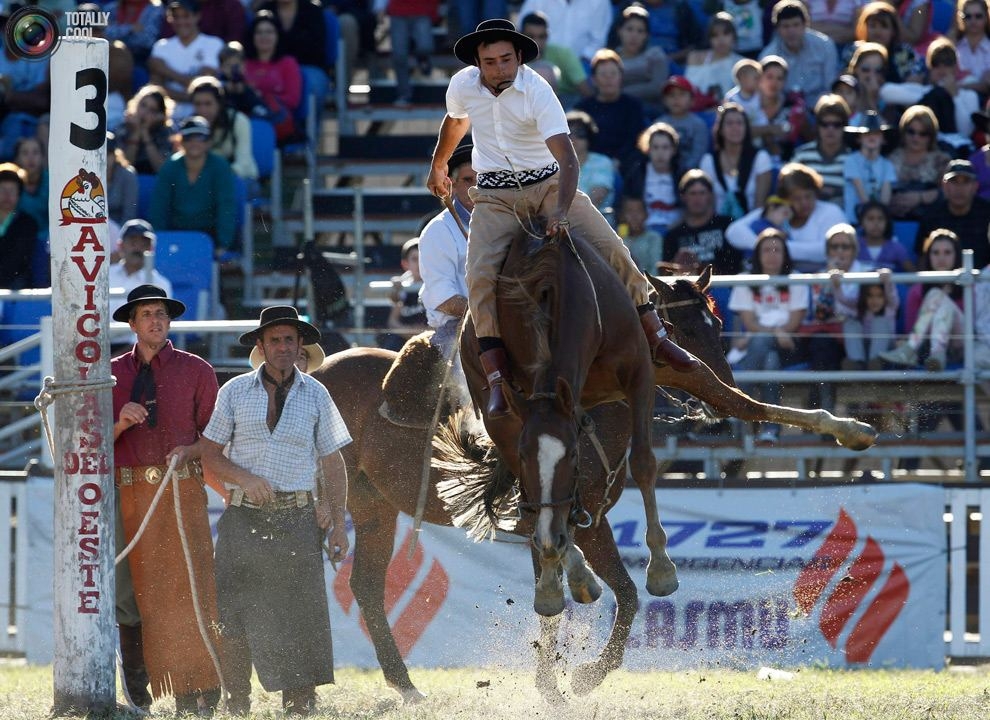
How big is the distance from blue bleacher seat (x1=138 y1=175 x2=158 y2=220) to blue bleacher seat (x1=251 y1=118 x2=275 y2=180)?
1.02 meters

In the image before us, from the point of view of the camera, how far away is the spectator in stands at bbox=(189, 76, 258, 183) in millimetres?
13836

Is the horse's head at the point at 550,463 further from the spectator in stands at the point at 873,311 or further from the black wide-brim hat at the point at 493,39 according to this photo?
the spectator in stands at the point at 873,311

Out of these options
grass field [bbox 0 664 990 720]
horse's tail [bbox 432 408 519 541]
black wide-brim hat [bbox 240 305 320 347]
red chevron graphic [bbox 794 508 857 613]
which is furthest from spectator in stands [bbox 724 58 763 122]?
black wide-brim hat [bbox 240 305 320 347]

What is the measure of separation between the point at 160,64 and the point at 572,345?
9.53 m

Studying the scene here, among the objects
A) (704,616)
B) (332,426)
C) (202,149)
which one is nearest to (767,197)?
(704,616)

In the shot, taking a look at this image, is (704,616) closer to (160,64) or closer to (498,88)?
(498,88)

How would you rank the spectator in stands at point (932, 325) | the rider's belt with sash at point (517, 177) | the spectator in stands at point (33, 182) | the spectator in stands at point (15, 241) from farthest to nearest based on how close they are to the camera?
1. the spectator in stands at point (33, 182)
2. the spectator in stands at point (15, 241)
3. the spectator in stands at point (932, 325)
4. the rider's belt with sash at point (517, 177)

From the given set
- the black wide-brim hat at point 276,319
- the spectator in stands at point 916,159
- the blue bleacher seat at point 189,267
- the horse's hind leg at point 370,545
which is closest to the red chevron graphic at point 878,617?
the horse's hind leg at point 370,545

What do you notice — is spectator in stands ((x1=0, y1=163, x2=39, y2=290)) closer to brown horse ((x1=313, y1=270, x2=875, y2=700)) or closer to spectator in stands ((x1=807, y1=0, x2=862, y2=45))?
brown horse ((x1=313, y1=270, x2=875, y2=700))

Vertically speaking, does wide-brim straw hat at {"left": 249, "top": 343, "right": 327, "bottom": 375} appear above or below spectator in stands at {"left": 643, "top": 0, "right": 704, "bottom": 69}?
below

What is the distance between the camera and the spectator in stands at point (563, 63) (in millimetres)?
14586

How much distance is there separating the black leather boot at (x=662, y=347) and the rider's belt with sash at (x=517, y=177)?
34.6 inches

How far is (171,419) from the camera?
27.1 ft

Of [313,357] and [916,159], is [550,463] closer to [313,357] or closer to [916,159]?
[313,357]
